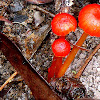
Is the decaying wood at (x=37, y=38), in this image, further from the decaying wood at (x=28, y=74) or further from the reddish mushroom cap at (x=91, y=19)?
the reddish mushroom cap at (x=91, y=19)

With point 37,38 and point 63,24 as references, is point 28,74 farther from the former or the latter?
point 63,24

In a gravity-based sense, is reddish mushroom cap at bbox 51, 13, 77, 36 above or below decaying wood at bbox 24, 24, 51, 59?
above

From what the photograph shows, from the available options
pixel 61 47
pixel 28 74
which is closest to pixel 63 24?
pixel 61 47

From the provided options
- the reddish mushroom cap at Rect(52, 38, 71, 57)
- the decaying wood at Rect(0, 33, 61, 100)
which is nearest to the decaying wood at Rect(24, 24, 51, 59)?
the decaying wood at Rect(0, 33, 61, 100)

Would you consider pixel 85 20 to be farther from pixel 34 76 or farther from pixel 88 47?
pixel 34 76

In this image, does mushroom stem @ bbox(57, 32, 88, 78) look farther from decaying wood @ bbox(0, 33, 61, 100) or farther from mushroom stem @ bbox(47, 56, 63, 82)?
decaying wood @ bbox(0, 33, 61, 100)

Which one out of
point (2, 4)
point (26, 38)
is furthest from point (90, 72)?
point (2, 4)

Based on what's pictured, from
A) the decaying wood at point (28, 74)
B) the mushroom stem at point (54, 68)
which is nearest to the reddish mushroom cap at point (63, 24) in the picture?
the mushroom stem at point (54, 68)
